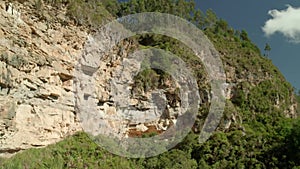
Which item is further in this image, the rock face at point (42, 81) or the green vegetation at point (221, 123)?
the green vegetation at point (221, 123)

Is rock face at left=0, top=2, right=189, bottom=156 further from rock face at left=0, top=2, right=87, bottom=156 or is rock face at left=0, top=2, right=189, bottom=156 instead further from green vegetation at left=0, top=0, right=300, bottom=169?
green vegetation at left=0, top=0, right=300, bottom=169

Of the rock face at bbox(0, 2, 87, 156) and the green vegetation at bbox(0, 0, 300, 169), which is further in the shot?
the green vegetation at bbox(0, 0, 300, 169)

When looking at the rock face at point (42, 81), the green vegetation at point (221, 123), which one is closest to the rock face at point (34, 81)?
the rock face at point (42, 81)

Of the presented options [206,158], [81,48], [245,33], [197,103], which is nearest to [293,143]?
[206,158]

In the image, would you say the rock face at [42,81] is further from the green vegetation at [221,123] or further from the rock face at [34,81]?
the green vegetation at [221,123]

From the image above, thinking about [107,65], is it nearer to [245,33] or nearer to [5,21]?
[5,21]

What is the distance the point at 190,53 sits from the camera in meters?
24.2

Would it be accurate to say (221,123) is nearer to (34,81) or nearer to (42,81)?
(42,81)

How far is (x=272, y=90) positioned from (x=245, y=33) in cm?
1250

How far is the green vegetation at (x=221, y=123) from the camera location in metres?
13.4

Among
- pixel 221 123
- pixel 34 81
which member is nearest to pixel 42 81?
pixel 34 81

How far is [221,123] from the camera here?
20203 millimetres

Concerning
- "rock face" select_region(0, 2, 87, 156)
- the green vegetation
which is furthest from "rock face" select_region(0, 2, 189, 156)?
the green vegetation

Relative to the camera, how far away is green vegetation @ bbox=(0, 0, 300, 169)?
1341 centimetres
